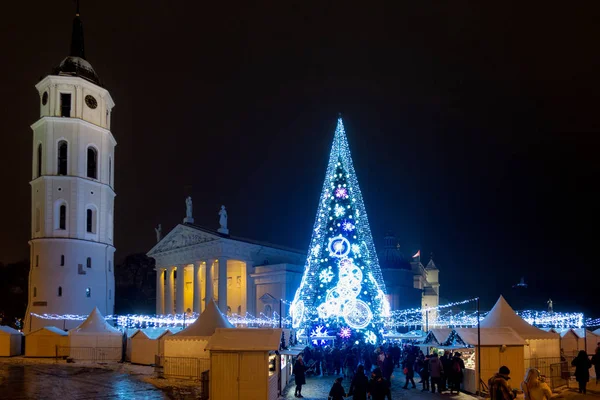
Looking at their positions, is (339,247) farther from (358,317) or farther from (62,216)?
(62,216)

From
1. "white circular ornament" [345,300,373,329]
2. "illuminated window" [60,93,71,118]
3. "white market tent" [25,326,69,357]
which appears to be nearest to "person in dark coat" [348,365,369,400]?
"white circular ornament" [345,300,373,329]

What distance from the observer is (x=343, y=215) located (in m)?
29.3

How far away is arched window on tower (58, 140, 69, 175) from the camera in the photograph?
49.6m

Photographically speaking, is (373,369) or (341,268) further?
(341,268)

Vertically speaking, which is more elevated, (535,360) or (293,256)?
(293,256)

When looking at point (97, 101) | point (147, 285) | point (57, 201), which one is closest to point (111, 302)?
point (57, 201)

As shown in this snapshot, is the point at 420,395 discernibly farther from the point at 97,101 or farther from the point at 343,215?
the point at 97,101

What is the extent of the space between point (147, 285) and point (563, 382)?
65261 mm

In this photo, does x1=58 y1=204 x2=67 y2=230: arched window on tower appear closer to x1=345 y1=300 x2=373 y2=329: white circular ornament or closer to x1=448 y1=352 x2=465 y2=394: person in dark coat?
x1=345 y1=300 x2=373 y2=329: white circular ornament

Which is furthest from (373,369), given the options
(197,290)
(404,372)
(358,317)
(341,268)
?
(197,290)

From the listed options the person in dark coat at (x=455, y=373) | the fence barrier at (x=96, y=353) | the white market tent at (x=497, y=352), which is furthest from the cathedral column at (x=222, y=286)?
the white market tent at (x=497, y=352)

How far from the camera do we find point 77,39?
54781 millimetres

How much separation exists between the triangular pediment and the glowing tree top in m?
28.2

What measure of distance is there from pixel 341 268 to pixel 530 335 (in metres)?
9.13
